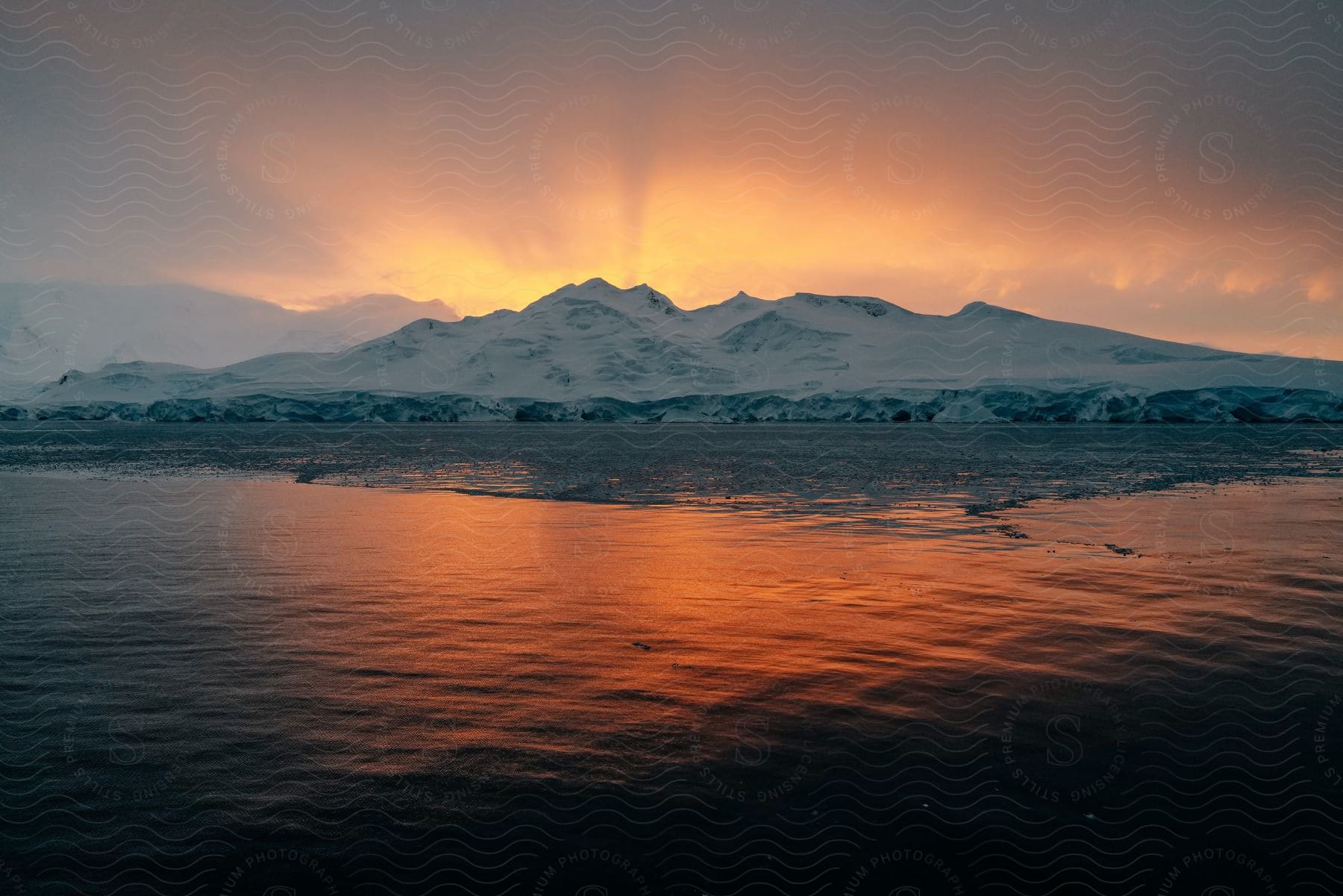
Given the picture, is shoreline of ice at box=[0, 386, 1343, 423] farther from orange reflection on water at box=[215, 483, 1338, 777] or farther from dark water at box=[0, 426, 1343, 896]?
dark water at box=[0, 426, 1343, 896]

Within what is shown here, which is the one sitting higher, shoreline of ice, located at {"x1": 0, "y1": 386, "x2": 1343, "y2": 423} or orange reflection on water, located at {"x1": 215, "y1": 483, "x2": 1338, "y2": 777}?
shoreline of ice, located at {"x1": 0, "y1": 386, "x2": 1343, "y2": 423}

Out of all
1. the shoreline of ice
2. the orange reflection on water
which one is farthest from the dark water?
the shoreline of ice

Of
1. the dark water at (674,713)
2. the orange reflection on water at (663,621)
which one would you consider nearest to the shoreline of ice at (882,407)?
the orange reflection on water at (663,621)

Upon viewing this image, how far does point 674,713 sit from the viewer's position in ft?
30.7

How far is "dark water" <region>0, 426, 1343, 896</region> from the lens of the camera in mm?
6582

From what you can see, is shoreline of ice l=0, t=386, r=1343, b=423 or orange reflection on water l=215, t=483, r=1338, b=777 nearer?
orange reflection on water l=215, t=483, r=1338, b=777

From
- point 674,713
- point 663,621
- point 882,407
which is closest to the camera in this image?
point 674,713

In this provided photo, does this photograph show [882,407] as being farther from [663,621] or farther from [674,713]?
[674,713]

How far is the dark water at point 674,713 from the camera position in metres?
6.58

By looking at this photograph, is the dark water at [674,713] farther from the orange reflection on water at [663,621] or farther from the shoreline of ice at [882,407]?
the shoreline of ice at [882,407]

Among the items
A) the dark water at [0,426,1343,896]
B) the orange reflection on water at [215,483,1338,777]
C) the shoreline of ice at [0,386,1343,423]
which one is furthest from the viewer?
the shoreline of ice at [0,386,1343,423]

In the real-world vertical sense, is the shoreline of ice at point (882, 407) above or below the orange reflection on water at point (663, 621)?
above

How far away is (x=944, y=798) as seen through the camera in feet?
24.6

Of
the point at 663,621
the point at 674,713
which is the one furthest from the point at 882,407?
the point at 674,713
